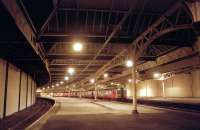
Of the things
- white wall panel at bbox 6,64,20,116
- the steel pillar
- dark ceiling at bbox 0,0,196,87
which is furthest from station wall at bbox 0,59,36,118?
the steel pillar

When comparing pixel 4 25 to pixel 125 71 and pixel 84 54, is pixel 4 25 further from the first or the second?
pixel 125 71

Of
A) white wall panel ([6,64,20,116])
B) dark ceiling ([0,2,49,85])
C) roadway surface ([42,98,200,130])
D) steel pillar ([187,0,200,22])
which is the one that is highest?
steel pillar ([187,0,200,22])

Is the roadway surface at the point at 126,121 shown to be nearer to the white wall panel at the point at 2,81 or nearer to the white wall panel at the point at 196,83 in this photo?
the white wall panel at the point at 2,81

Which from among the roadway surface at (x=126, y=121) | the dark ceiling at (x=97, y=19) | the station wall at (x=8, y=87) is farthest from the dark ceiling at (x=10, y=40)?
the roadway surface at (x=126, y=121)

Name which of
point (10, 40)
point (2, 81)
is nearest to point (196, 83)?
point (2, 81)

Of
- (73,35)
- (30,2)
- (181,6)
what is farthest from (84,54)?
(181,6)

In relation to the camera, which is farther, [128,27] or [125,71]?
[125,71]

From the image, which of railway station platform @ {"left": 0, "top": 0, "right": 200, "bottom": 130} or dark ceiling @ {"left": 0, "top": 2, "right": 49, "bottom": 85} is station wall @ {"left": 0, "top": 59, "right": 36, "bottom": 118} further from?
dark ceiling @ {"left": 0, "top": 2, "right": 49, "bottom": 85}

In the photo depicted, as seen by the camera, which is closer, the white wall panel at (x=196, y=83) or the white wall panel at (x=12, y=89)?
the white wall panel at (x=12, y=89)

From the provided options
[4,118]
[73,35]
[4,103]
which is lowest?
[4,118]

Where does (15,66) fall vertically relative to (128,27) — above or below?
below

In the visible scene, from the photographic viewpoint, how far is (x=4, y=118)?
18812 mm

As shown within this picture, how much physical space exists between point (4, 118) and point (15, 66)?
5.26 metres

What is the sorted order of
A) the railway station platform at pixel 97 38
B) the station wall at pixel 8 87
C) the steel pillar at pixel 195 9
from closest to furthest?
the steel pillar at pixel 195 9 < the railway station platform at pixel 97 38 < the station wall at pixel 8 87
